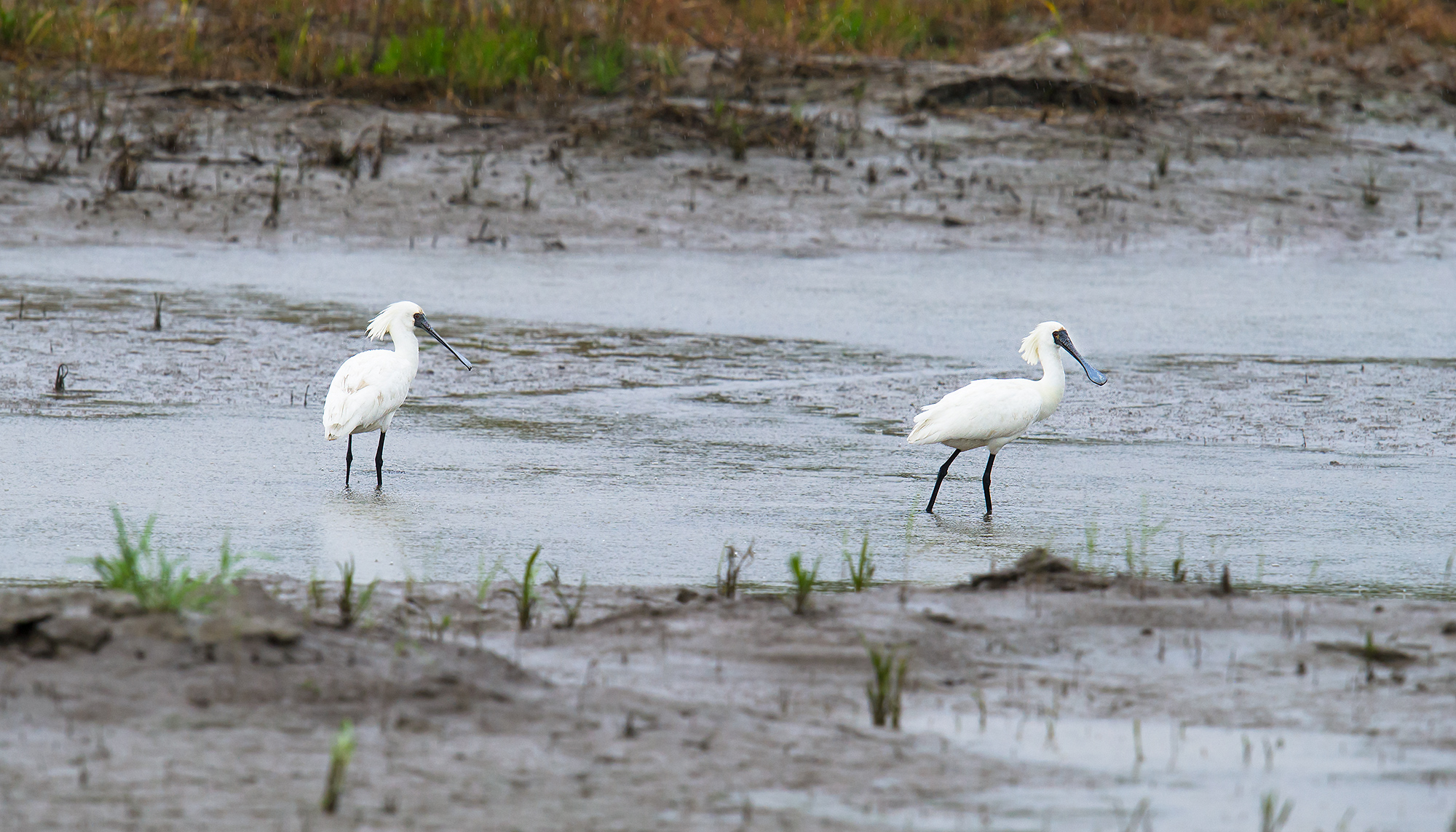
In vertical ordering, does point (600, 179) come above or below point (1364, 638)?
above

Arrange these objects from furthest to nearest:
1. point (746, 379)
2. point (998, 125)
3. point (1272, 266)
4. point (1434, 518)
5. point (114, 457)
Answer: point (998, 125) → point (1272, 266) → point (746, 379) → point (114, 457) → point (1434, 518)

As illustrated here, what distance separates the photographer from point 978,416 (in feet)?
24.8

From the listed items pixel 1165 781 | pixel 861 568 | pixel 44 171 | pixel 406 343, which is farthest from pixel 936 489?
pixel 44 171

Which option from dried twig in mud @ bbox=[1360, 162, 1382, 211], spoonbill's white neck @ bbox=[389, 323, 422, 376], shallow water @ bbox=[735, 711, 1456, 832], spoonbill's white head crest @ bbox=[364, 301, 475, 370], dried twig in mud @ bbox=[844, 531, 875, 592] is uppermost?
dried twig in mud @ bbox=[1360, 162, 1382, 211]

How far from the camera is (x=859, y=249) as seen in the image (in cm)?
1395

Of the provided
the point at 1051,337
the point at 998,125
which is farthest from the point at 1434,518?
the point at 998,125

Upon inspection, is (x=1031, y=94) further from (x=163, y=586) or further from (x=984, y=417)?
(x=163, y=586)

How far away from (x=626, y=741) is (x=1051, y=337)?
495 cm

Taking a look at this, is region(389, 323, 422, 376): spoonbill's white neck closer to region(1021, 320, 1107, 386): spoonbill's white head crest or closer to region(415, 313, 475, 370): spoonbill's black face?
region(415, 313, 475, 370): spoonbill's black face

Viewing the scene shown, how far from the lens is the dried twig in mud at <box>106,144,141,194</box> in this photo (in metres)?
13.6

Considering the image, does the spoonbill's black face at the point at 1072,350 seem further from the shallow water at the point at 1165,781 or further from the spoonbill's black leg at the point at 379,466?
the shallow water at the point at 1165,781

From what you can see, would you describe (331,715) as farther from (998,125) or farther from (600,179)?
(998,125)

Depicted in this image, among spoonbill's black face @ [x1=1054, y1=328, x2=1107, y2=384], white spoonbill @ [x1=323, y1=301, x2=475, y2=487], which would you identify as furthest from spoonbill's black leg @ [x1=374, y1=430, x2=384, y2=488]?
spoonbill's black face @ [x1=1054, y1=328, x2=1107, y2=384]

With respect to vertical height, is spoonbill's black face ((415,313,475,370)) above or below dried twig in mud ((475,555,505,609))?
above
